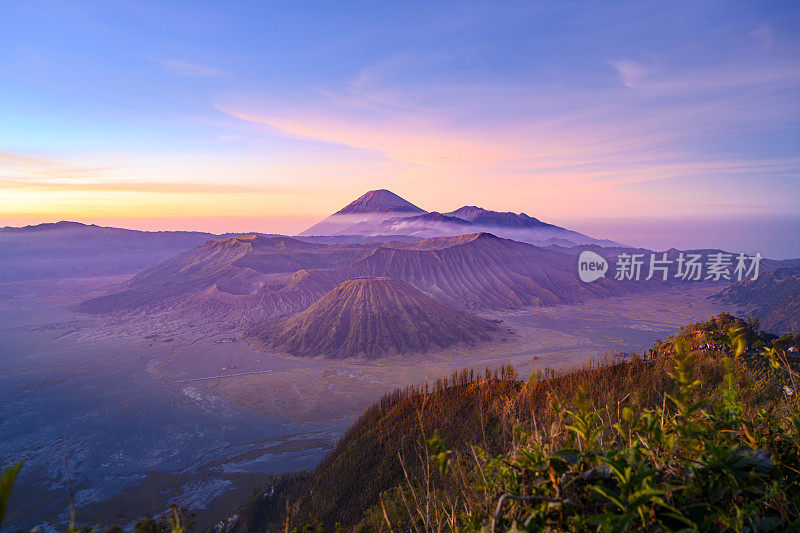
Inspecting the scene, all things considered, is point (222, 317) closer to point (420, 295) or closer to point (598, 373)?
point (420, 295)

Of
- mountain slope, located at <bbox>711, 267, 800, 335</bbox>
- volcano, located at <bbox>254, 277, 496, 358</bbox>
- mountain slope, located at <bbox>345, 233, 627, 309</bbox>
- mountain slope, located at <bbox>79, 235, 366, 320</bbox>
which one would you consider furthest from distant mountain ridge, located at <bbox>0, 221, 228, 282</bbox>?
mountain slope, located at <bbox>711, 267, 800, 335</bbox>

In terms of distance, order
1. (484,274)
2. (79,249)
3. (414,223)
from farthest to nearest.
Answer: (414,223), (79,249), (484,274)

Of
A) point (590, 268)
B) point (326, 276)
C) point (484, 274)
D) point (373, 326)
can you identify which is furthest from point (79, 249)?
point (590, 268)

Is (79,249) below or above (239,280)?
above

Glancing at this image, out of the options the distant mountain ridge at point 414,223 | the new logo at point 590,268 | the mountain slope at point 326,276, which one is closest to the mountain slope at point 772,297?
the mountain slope at point 326,276

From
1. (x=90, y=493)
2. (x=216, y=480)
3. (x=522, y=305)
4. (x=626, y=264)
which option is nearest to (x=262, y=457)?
(x=216, y=480)

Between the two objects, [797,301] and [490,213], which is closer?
[797,301]

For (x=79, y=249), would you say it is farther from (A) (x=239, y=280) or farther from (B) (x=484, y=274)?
(B) (x=484, y=274)
